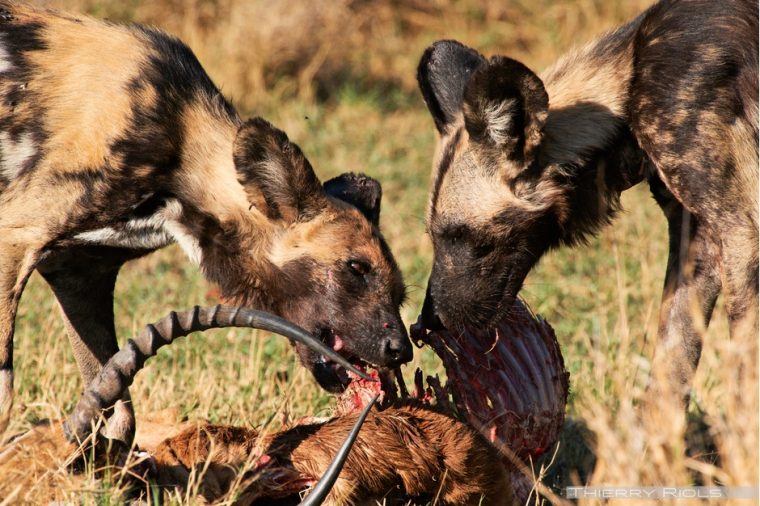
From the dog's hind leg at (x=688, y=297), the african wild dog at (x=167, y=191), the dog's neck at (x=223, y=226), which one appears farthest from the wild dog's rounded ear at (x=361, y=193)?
the dog's hind leg at (x=688, y=297)

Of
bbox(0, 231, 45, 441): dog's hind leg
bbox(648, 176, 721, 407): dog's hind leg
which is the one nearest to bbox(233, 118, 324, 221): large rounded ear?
bbox(0, 231, 45, 441): dog's hind leg

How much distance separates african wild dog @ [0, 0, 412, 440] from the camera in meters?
3.98

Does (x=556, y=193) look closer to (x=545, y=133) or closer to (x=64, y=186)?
(x=545, y=133)

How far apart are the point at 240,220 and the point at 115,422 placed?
0.89 metres

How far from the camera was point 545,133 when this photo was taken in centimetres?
436

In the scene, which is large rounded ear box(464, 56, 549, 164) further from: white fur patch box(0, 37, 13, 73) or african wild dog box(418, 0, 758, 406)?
white fur patch box(0, 37, 13, 73)

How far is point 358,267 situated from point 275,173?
1.52 feet

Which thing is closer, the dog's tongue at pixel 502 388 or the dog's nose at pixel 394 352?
the dog's tongue at pixel 502 388

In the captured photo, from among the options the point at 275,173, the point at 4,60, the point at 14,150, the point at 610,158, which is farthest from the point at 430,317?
the point at 4,60

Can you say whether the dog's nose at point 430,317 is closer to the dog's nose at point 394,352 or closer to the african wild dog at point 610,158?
the african wild dog at point 610,158

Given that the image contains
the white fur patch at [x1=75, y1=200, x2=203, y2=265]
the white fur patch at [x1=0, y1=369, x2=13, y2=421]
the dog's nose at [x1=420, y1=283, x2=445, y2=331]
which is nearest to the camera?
the white fur patch at [x1=0, y1=369, x2=13, y2=421]

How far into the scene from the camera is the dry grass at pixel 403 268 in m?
3.15

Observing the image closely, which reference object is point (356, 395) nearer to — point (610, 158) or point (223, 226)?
point (223, 226)

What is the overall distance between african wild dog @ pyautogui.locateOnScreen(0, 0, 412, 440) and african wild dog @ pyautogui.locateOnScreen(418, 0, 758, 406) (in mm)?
418
